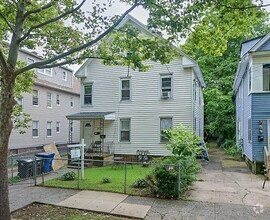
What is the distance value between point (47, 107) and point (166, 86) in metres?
12.4

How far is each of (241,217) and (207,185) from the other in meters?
3.31

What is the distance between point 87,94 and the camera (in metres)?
17.2

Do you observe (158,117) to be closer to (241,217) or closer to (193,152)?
(193,152)

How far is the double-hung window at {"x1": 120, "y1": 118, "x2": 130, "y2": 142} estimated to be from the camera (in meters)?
16.2

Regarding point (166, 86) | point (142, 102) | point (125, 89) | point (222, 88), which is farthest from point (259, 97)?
point (222, 88)

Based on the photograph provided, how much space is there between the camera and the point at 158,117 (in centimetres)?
1546

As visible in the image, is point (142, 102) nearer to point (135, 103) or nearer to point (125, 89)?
point (135, 103)

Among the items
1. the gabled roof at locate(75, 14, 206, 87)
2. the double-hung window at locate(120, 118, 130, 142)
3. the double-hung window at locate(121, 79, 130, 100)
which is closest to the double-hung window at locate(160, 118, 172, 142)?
the double-hung window at locate(120, 118, 130, 142)

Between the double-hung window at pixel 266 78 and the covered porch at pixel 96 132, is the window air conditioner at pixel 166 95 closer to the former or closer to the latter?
the covered porch at pixel 96 132

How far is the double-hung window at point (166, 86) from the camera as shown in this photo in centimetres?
1523

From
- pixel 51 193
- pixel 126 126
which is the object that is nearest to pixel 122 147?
pixel 126 126

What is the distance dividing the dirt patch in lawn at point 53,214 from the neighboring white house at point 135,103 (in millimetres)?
9070

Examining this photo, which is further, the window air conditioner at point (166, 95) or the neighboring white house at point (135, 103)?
the window air conditioner at point (166, 95)

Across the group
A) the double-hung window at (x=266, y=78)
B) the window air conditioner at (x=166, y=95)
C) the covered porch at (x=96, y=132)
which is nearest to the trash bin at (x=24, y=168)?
the covered porch at (x=96, y=132)
